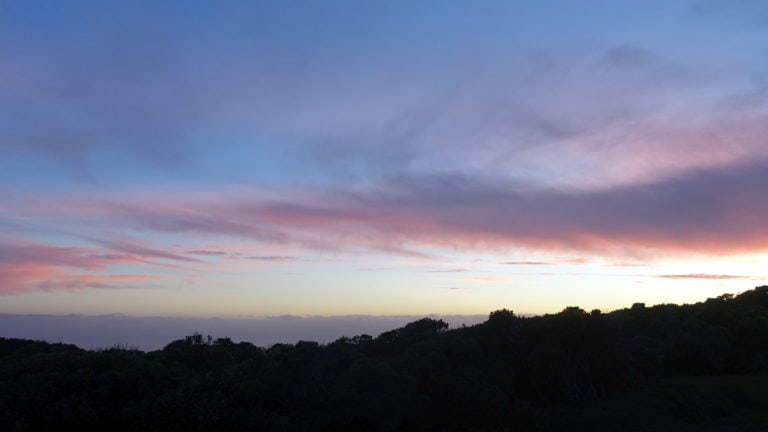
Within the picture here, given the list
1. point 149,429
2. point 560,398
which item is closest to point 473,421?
point 560,398

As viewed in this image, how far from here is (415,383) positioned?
1631 centimetres

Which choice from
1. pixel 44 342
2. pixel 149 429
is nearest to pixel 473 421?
→ pixel 149 429

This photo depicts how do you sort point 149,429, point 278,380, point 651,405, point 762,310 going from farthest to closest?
point 762,310, point 651,405, point 278,380, point 149,429

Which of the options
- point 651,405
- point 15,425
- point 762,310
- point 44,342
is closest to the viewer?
point 15,425

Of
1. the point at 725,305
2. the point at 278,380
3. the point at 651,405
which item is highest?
the point at 725,305

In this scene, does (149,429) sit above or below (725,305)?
below

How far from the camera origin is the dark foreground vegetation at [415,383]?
13.4 meters

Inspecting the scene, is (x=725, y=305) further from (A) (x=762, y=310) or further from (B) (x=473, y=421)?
(B) (x=473, y=421)

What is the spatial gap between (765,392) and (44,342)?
78.3ft

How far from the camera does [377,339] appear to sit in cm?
2152

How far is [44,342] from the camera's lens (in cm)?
2031

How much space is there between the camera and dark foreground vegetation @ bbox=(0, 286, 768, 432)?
1345 cm

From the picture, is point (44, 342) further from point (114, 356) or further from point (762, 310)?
point (762, 310)

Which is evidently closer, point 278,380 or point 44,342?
point 278,380
